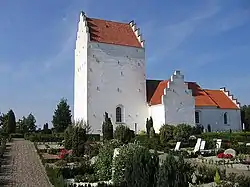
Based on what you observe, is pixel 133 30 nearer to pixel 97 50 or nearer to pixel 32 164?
pixel 97 50

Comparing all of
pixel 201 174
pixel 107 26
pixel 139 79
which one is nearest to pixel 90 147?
pixel 201 174

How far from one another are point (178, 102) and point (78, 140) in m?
18.7

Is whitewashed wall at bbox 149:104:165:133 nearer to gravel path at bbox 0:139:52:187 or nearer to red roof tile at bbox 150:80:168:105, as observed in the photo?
red roof tile at bbox 150:80:168:105

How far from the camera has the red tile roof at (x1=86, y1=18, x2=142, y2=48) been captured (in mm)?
38062

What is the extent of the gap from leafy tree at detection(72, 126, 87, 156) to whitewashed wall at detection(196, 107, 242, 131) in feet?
71.5

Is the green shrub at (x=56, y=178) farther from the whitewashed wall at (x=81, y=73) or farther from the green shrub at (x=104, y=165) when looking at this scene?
the whitewashed wall at (x=81, y=73)

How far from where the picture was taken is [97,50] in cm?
3734

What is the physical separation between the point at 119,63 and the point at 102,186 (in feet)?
93.6

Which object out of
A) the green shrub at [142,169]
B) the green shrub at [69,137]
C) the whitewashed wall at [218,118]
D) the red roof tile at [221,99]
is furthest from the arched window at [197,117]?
the green shrub at [142,169]

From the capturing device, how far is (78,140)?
20875mm

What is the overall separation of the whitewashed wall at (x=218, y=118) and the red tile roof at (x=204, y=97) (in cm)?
60

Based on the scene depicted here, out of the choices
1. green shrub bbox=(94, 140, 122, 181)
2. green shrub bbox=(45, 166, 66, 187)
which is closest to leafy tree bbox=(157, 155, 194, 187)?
green shrub bbox=(45, 166, 66, 187)

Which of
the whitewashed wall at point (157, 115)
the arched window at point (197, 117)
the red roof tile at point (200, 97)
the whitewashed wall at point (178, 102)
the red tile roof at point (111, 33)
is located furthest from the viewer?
the red roof tile at point (200, 97)

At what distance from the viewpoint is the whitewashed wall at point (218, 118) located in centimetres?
4012
